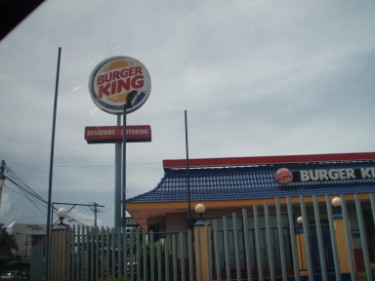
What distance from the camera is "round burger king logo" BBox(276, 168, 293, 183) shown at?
19.7 m

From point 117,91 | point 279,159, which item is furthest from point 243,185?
point 117,91

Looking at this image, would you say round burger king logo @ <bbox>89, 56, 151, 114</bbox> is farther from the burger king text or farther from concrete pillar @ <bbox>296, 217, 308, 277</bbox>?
concrete pillar @ <bbox>296, 217, 308, 277</bbox>

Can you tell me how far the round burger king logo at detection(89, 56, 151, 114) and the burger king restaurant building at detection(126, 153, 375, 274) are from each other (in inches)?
154

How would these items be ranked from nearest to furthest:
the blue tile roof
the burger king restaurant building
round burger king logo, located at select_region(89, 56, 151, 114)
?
1. the burger king restaurant building
2. the blue tile roof
3. round burger king logo, located at select_region(89, 56, 151, 114)

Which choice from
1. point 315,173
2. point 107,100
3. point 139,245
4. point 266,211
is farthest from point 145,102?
point 266,211

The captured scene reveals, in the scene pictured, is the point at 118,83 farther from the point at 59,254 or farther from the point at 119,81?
the point at 59,254

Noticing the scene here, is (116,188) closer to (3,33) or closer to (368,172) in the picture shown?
(368,172)

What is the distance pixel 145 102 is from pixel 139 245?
11350mm

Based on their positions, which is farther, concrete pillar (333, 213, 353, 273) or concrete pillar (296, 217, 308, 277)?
concrete pillar (296, 217, 308, 277)

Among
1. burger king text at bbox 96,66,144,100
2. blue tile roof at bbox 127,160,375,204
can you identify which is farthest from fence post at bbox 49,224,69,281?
burger king text at bbox 96,66,144,100

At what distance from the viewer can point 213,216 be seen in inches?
782

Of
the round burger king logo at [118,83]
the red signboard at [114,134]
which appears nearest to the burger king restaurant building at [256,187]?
the red signboard at [114,134]

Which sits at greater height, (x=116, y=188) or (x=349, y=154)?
(x=349, y=154)

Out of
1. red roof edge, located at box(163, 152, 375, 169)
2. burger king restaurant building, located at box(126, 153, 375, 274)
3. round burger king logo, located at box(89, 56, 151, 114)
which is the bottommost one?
burger king restaurant building, located at box(126, 153, 375, 274)
